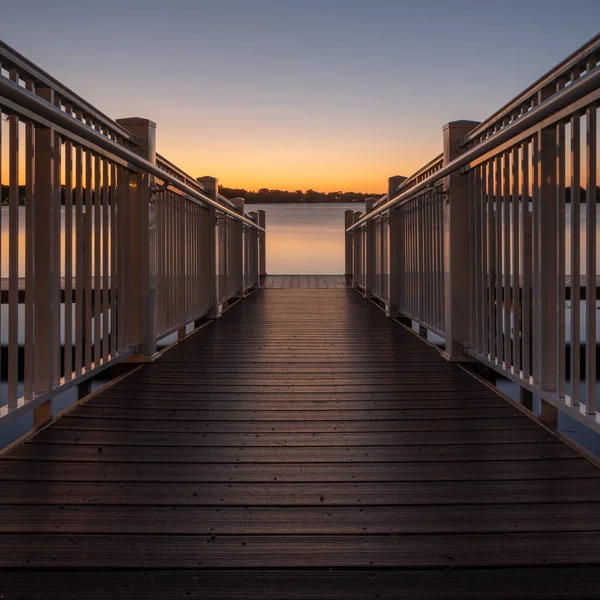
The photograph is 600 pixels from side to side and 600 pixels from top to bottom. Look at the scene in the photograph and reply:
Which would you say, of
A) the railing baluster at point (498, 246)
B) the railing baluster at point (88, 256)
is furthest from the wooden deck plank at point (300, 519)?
the railing baluster at point (498, 246)

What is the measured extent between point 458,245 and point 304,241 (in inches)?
943

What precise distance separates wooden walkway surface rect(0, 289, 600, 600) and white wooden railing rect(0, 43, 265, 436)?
0.29 meters

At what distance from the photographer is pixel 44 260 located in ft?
6.49

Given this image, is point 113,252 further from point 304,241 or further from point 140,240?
point 304,241

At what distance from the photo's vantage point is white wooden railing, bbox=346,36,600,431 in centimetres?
165

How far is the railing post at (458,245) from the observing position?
316 cm

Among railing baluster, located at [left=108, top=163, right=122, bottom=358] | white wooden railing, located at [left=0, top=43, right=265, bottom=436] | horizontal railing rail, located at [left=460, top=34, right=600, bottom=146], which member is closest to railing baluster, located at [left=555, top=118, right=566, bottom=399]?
horizontal railing rail, located at [left=460, top=34, right=600, bottom=146]

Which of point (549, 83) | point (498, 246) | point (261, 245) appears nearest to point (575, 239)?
point (549, 83)

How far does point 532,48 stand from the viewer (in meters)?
12.1

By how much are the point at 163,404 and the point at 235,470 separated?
0.86 m

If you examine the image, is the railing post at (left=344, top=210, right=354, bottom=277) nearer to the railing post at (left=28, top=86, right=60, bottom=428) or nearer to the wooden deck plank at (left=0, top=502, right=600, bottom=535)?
the railing post at (left=28, top=86, right=60, bottom=428)

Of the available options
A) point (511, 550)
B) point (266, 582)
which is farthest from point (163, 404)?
point (511, 550)

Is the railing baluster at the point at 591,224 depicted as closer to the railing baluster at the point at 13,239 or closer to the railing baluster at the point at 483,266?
the railing baluster at the point at 483,266

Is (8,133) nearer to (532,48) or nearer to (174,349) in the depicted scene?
(174,349)
